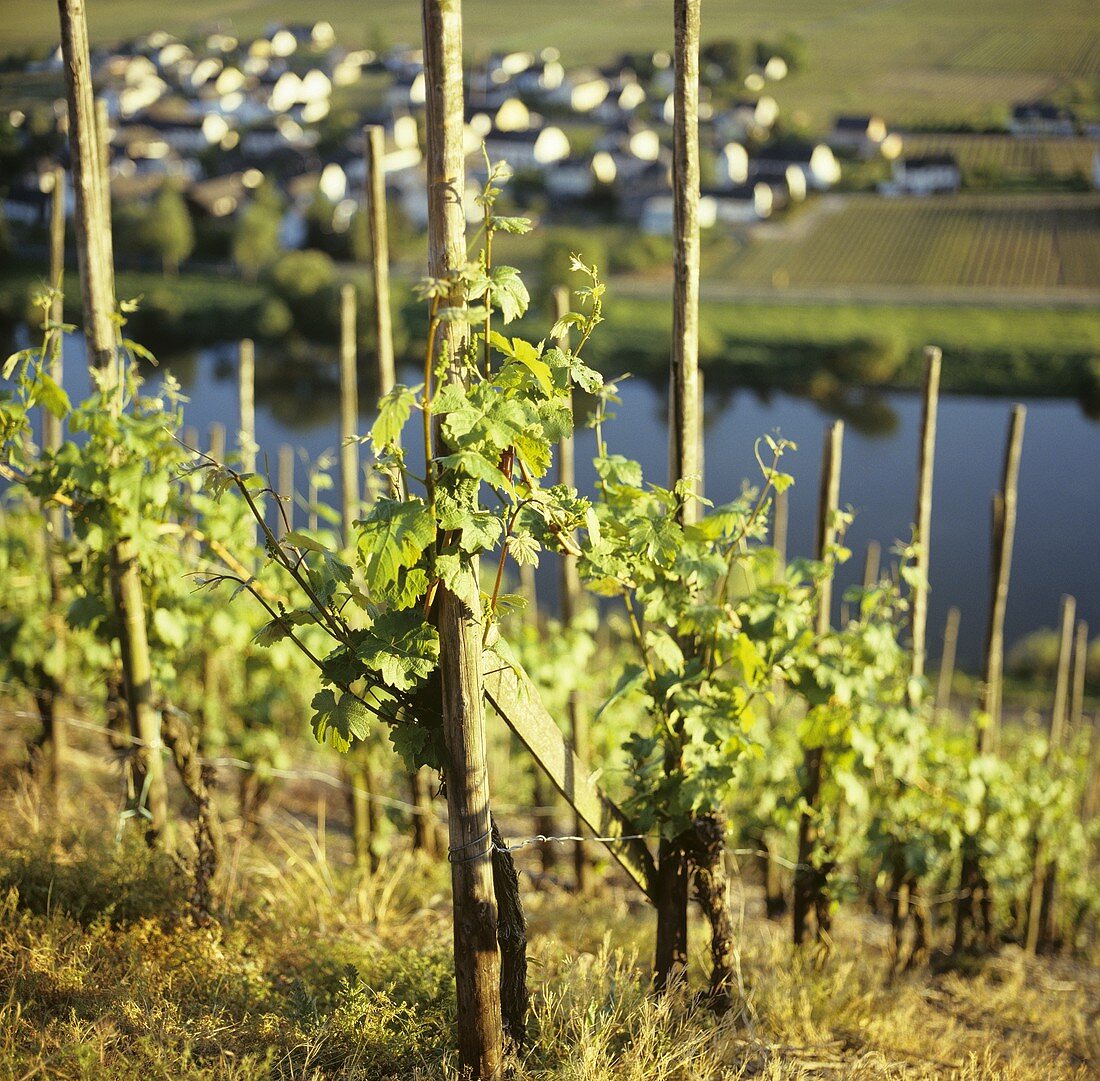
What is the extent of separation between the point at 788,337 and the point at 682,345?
28466 mm

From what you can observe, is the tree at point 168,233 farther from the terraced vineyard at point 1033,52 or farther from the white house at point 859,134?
the white house at point 859,134

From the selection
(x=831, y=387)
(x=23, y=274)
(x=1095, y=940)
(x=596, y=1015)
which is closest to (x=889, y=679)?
(x=596, y=1015)

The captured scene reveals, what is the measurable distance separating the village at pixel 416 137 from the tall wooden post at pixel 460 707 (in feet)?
66.1

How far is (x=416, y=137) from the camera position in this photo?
32.4 m

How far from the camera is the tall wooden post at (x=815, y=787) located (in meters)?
4.14

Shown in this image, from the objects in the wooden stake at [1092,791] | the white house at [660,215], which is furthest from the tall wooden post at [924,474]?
the white house at [660,215]

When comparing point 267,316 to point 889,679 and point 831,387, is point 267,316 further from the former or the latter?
point 889,679

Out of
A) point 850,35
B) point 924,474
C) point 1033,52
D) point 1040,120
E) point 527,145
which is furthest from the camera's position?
point 527,145

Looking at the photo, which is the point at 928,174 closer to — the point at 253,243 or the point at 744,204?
the point at 744,204

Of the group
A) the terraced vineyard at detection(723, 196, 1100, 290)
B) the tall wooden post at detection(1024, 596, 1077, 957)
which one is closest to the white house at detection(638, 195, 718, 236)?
the terraced vineyard at detection(723, 196, 1100, 290)

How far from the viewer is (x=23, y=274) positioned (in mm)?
19234

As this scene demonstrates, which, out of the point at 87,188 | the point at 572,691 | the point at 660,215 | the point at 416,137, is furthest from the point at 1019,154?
the point at 87,188

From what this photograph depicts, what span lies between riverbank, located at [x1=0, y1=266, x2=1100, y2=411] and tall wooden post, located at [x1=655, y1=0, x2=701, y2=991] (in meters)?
24.1

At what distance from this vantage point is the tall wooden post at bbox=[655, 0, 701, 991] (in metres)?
3.31
